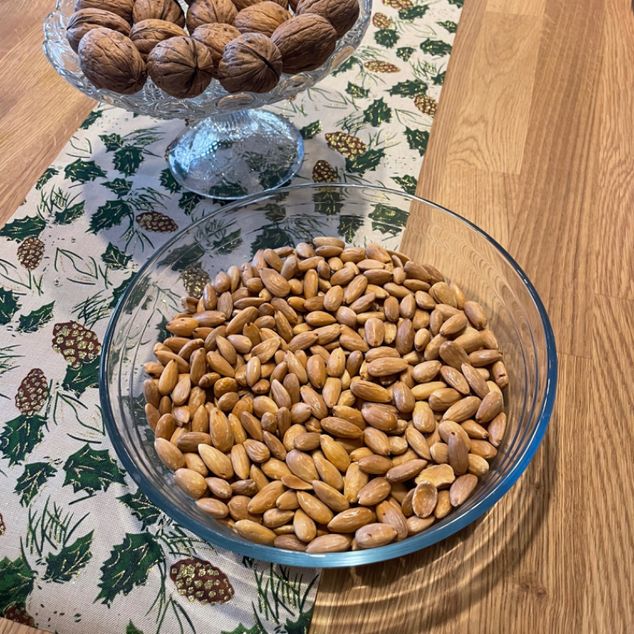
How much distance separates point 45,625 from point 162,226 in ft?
1.45

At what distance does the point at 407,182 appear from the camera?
A: 78 cm

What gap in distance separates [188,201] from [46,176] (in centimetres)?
20

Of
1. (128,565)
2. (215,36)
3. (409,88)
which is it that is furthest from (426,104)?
(128,565)

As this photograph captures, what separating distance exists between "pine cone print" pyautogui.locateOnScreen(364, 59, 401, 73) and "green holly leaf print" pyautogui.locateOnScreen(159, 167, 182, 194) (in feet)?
1.13

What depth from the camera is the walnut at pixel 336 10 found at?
0.64 meters

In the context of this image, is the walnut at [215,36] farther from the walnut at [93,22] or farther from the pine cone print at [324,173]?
the pine cone print at [324,173]

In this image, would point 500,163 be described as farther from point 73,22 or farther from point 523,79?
point 73,22

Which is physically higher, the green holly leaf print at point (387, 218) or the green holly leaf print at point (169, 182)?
the green holly leaf print at point (169, 182)

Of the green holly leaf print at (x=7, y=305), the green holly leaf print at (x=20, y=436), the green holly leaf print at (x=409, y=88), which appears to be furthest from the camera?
the green holly leaf print at (x=409, y=88)

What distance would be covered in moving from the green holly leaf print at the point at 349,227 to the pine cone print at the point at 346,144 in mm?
135

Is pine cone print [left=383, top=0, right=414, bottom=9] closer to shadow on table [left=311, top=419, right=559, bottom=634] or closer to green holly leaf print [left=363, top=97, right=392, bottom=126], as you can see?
green holly leaf print [left=363, top=97, right=392, bottom=126]

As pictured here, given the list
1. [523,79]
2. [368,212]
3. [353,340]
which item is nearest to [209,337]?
→ [353,340]

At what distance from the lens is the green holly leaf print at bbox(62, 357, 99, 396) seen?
620mm

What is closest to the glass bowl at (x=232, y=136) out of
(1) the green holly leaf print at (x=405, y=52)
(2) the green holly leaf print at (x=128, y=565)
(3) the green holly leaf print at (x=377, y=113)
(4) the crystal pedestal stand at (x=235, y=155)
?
(4) the crystal pedestal stand at (x=235, y=155)
